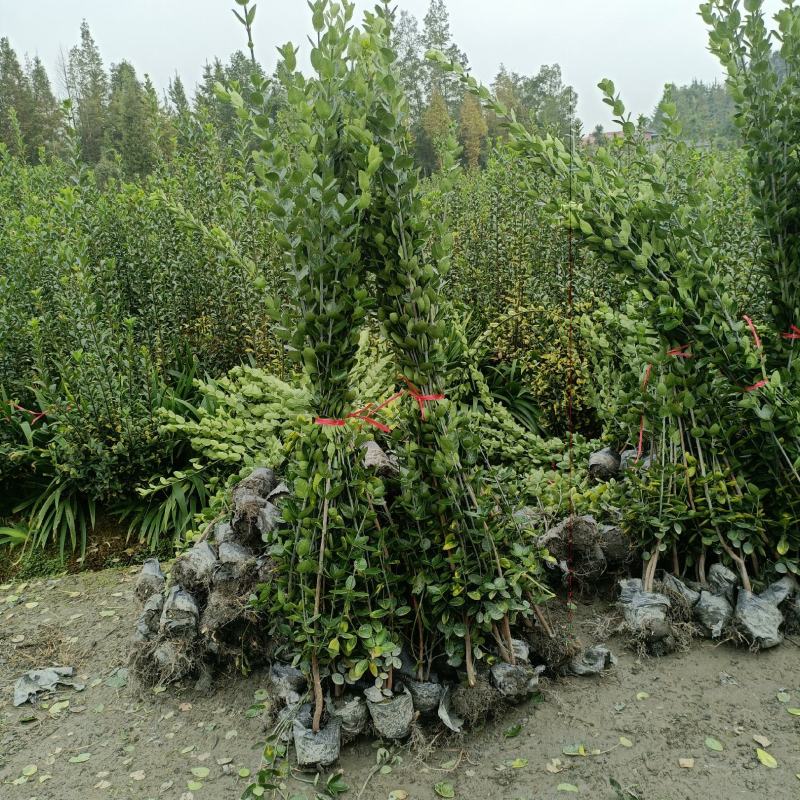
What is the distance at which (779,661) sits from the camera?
96.3 inches

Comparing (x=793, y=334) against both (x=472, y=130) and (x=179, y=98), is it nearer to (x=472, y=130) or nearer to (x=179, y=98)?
(x=179, y=98)

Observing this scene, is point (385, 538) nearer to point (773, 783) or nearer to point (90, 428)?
point (773, 783)

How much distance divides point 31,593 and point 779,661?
355 cm

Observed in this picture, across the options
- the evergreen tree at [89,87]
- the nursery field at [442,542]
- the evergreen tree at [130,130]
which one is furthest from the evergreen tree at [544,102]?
the evergreen tree at [89,87]

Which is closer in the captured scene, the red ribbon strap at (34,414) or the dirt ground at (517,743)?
the dirt ground at (517,743)

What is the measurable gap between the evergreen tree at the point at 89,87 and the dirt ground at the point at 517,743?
23363 mm

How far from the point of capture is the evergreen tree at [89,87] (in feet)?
78.8

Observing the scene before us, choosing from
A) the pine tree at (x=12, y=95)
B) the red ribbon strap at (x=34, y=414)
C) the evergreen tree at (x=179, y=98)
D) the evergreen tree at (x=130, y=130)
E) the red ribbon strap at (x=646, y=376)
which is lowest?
the red ribbon strap at (x=646, y=376)

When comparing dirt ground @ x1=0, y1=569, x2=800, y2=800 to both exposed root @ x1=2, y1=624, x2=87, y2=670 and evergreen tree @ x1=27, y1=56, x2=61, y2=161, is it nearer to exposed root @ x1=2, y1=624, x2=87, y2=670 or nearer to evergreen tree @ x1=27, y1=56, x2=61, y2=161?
exposed root @ x1=2, y1=624, x2=87, y2=670

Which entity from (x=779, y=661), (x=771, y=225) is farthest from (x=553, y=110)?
(x=779, y=661)

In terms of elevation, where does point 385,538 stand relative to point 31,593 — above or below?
above

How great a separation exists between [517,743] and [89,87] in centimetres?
3852

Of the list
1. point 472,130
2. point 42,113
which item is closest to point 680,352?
point 472,130

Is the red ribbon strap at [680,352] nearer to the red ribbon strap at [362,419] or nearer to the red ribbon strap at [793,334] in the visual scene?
the red ribbon strap at [793,334]
